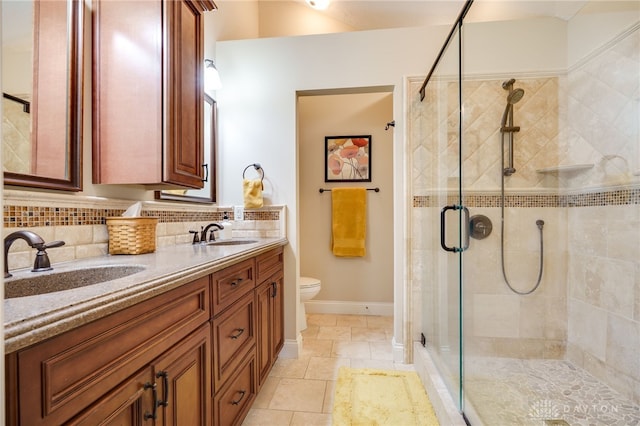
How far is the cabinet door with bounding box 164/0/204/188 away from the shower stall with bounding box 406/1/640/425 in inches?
55.1

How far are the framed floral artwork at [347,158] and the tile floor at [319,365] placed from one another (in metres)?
1.40

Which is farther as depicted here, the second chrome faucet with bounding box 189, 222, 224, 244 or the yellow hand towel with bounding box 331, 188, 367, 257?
the yellow hand towel with bounding box 331, 188, 367, 257

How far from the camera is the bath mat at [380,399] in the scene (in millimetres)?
1525

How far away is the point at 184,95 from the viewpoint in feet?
4.70

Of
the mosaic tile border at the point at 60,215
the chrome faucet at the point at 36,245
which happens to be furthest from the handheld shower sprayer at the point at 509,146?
the chrome faucet at the point at 36,245

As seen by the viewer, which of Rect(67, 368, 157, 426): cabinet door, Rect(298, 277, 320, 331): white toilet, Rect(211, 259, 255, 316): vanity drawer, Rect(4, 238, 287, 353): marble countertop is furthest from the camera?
Rect(298, 277, 320, 331): white toilet

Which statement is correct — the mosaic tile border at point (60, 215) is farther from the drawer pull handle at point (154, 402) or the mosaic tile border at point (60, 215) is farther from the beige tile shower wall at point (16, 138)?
the drawer pull handle at point (154, 402)

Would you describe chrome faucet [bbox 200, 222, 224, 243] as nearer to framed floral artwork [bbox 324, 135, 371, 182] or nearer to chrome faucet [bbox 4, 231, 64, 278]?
chrome faucet [bbox 4, 231, 64, 278]

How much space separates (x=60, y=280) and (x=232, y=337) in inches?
25.8

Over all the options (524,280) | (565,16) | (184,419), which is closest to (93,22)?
(184,419)

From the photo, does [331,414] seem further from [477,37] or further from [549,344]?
[477,37]

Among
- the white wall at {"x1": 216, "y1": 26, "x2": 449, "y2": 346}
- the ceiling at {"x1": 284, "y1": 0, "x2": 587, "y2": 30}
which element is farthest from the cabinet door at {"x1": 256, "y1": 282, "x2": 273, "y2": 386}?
the ceiling at {"x1": 284, "y1": 0, "x2": 587, "y2": 30}

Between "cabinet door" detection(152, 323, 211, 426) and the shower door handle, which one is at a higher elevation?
the shower door handle

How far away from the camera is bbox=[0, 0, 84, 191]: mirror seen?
1.03m
